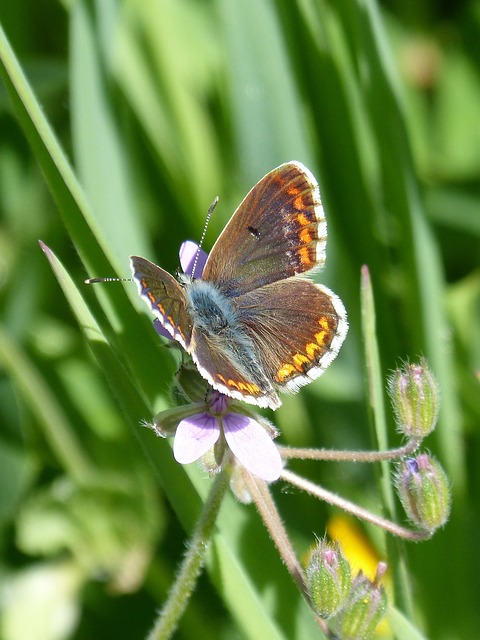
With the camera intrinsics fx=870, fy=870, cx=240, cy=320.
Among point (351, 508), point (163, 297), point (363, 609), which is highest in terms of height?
point (163, 297)

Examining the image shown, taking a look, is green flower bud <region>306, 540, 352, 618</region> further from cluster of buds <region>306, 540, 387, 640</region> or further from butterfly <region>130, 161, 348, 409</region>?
butterfly <region>130, 161, 348, 409</region>

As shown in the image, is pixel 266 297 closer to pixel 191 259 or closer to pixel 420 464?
pixel 191 259

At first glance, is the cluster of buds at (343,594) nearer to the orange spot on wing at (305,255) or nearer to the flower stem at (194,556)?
the flower stem at (194,556)

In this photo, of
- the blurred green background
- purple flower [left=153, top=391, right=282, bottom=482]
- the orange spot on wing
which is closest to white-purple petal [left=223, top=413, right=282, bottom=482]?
purple flower [left=153, top=391, right=282, bottom=482]

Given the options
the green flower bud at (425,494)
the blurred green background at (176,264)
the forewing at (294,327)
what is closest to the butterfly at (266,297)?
the forewing at (294,327)

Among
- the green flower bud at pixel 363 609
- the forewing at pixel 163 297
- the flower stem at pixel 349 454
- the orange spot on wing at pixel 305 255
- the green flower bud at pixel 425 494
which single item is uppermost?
the forewing at pixel 163 297

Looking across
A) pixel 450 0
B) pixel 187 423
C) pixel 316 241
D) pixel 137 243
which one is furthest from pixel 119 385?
pixel 450 0

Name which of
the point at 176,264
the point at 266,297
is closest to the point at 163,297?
the point at 266,297
